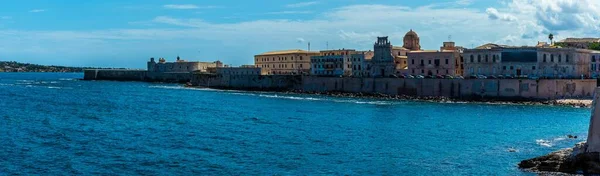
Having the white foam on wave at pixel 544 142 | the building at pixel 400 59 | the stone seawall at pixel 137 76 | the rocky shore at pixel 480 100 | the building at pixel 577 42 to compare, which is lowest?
the white foam on wave at pixel 544 142

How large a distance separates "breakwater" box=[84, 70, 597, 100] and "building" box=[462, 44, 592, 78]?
501cm

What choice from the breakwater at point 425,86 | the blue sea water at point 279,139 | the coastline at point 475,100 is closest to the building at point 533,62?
the breakwater at point 425,86

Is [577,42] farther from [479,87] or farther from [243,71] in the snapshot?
[243,71]

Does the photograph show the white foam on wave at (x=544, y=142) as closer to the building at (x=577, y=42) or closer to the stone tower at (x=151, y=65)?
the building at (x=577, y=42)

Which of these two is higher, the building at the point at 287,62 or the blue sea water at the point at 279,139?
the building at the point at 287,62

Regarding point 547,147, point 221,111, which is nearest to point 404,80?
point 221,111

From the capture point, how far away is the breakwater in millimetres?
73500

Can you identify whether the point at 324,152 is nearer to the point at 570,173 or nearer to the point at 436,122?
the point at 570,173

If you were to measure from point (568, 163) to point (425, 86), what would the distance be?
55.5 meters

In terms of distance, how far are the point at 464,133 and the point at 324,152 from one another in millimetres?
12796

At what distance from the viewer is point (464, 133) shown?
43.9 meters

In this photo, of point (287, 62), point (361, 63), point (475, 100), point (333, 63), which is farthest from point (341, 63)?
point (475, 100)

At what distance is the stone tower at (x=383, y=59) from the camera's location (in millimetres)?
96812

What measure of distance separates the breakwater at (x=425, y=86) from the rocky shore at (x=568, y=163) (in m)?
46.2
